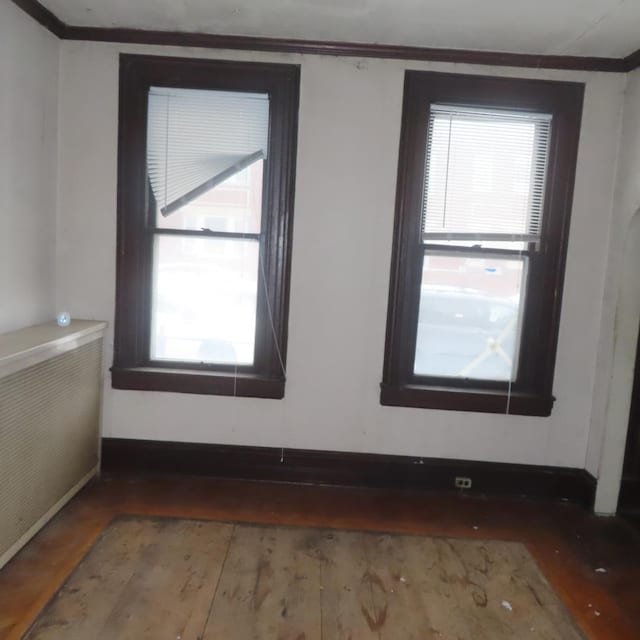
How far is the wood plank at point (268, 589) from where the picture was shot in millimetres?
2096

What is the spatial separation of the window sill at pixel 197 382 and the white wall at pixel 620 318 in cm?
193

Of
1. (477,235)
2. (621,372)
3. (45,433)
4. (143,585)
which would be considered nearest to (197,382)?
(45,433)

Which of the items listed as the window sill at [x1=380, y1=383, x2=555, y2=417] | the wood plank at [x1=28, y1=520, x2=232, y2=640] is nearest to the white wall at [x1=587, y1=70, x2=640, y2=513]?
the window sill at [x1=380, y1=383, x2=555, y2=417]

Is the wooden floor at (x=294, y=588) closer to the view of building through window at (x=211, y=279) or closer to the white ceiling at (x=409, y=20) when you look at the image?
the view of building through window at (x=211, y=279)

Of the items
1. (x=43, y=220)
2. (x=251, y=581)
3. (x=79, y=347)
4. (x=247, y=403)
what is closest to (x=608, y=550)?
(x=251, y=581)

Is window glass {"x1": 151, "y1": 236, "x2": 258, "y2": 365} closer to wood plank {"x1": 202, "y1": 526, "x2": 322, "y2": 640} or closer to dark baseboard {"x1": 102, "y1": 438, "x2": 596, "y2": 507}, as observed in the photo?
dark baseboard {"x1": 102, "y1": 438, "x2": 596, "y2": 507}

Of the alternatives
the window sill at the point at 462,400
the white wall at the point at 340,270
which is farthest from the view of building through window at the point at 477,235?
the white wall at the point at 340,270

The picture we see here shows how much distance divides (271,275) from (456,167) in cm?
127

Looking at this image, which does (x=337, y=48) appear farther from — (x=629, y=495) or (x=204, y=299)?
(x=629, y=495)

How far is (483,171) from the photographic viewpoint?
320cm

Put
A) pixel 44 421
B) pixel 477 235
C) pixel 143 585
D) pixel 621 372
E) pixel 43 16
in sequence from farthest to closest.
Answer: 1. pixel 477 235
2. pixel 621 372
3. pixel 43 16
4. pixel 44 421
5. pixel 143 585

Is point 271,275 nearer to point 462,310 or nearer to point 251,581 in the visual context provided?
point 462,310

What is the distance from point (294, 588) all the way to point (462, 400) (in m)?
1.54

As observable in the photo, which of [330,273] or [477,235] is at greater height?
[477,235]
